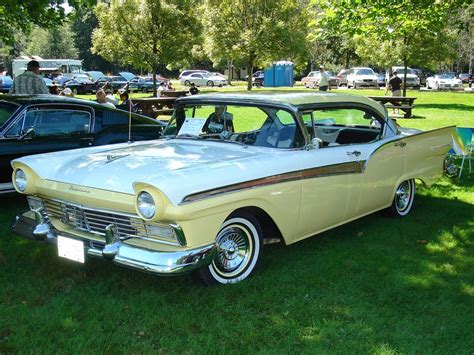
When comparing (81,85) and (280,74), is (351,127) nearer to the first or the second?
(81,85)

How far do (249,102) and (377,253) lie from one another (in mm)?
1839

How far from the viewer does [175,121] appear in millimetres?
5484

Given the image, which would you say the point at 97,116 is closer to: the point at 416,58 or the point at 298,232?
the point at 298,232

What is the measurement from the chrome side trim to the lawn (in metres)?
0.75

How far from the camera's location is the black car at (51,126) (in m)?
6.09

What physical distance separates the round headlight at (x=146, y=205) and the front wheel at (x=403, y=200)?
3.31 meters

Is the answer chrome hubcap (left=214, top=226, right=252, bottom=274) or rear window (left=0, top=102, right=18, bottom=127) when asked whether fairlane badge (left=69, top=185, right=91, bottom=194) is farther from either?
rear window (left=0, top=102, right=18, bottom=127)

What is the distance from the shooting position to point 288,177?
423 centimetres

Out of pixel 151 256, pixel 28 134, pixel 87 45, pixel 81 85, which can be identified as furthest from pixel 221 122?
pixel 87 45

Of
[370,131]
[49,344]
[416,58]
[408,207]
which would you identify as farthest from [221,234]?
[416,58]

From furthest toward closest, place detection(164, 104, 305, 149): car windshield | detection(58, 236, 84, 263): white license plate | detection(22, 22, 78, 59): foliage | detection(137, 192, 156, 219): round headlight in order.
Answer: detection(22, 22, 78, 59): foliage
detection(164, 104, 305, 149): car windshield
detection(58, 236, 84, 263): white license plate
detection(137, 192, 156, 219): round headlight

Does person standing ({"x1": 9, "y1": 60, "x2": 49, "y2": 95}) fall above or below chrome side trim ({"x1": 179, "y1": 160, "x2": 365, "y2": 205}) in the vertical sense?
above

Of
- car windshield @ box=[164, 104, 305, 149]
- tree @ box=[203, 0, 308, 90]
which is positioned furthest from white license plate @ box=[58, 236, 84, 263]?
tree @ box=[203, 0, 308, 90]

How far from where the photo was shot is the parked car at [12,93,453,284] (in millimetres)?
3582
